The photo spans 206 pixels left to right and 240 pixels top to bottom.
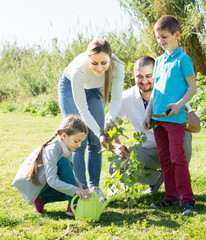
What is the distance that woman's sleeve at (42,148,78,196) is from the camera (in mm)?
2727

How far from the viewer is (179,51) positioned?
9.37 feet

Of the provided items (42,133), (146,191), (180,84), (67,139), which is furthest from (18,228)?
(42,133)

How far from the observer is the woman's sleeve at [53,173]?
273 cm

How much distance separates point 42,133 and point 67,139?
507 centimetres

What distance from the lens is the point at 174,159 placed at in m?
2.79

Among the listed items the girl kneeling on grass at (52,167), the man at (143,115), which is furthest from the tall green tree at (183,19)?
the girl kneeling on grass at (52,167)

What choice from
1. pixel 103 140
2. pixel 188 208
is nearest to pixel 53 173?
pixel 103 140

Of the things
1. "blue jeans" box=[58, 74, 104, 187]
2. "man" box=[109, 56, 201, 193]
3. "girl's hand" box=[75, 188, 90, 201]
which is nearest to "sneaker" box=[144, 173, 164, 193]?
"man" box=[109, 56, 201, 193]

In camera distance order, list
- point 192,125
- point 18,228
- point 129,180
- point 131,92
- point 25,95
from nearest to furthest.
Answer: point 18,228 → point 129,180 → point 192,125 → point 131,92 → point 25,95

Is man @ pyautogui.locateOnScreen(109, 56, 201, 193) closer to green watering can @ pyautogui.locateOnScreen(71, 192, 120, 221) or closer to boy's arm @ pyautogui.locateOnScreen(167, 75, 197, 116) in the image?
boy's arm @ pyautogui.locateOnScreen(167, 75, 197, 116)

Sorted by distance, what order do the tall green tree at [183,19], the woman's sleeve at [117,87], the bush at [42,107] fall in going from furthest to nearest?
the bush at [42,107] < the tall green tree at [183,19] < the woman's sleeve at [117,87]

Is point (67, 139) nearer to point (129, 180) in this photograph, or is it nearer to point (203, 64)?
point (129, 180)

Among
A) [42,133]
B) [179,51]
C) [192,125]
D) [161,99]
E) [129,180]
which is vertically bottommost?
[42,133]

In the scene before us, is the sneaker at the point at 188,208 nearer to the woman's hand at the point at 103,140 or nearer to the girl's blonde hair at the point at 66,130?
the woman's hand at the point at 103,140
